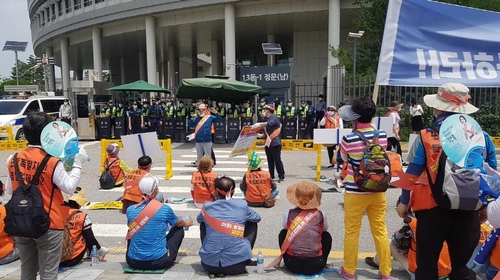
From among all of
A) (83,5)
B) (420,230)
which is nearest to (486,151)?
(420,230)

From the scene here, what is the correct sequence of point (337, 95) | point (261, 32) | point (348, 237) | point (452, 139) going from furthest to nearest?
point (261, 32), point (337, 95), point (348, 237), point (452, 139)

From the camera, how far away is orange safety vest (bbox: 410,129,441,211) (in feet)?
9.84

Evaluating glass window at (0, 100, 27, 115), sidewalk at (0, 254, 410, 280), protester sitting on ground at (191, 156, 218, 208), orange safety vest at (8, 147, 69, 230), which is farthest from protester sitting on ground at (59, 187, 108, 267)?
glass window at (0, 100, 27, 115)

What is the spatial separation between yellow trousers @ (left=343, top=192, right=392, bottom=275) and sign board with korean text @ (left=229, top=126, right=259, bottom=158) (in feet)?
15.0

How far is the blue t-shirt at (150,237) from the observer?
4.21m

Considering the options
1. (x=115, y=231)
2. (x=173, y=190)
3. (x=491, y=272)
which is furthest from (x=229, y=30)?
(x=491, y=272)

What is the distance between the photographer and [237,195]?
27.4ft

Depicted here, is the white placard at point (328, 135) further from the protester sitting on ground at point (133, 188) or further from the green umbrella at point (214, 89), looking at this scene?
the green umbrella at point (214, 89)

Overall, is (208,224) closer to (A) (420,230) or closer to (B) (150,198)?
(B) (150,198)

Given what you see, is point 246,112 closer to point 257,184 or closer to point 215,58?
point 257,184

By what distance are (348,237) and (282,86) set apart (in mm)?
15897

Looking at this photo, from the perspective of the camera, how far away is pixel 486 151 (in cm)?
314

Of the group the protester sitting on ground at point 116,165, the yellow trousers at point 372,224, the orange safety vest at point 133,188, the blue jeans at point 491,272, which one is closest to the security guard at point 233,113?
the protester sitting on ground at point 116,165

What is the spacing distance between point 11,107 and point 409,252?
58.8 ft
